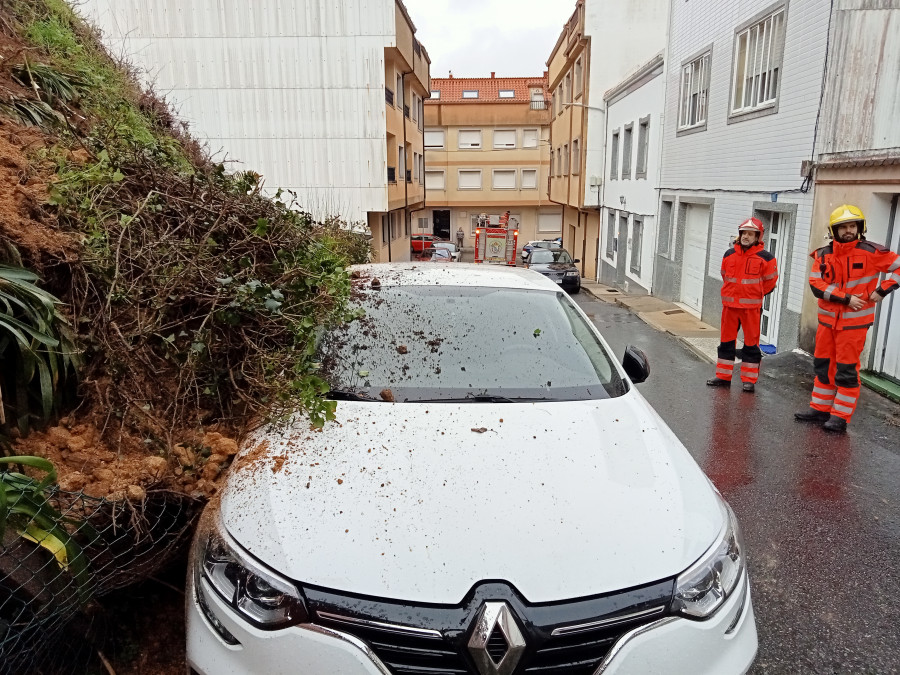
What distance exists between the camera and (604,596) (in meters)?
1.92

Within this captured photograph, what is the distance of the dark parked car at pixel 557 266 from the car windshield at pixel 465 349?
16.3m

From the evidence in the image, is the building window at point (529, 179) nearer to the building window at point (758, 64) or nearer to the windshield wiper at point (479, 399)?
the building window at point (758, 64)

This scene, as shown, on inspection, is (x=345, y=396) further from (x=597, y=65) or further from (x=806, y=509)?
(x=597, y=65)

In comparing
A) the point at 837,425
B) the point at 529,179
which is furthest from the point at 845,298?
the point at 529,179

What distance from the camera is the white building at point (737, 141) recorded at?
29.6 feet

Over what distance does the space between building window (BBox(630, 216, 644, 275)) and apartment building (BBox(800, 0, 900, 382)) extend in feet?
33.6

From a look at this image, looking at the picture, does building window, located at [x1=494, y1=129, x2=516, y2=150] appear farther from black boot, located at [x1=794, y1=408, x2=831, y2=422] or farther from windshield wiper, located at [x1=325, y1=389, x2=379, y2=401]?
windshield wiper, located at [x1=325, y1=389, x2=379, y2=401]

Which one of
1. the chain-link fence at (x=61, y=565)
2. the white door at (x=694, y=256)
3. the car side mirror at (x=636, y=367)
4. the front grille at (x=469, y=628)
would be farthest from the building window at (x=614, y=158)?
the front grille at (x=469, y=628)

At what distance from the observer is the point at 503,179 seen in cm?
4284

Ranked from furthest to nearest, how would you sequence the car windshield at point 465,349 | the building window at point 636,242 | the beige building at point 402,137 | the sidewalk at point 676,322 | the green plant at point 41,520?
the beige building at point 402,137
the building window at point 636,242
the sidewalk at point 676,322
the car windshield at point 465,349
the green plant at point 41,520

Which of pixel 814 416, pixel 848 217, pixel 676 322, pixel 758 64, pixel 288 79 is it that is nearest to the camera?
pixel 848 217

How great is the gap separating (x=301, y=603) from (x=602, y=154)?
25837 mm

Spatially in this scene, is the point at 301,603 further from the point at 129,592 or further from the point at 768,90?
the point at 768,90

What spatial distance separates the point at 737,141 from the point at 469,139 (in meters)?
32.5
